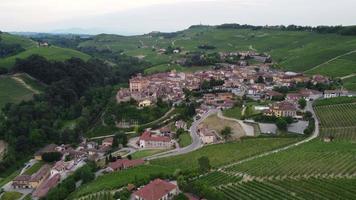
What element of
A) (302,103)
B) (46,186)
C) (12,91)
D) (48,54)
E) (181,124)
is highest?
(48,54)

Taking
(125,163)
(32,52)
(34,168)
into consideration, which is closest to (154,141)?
(125,163)

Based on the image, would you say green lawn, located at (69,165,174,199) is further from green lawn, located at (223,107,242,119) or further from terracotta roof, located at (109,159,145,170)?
green lawn, located at (223,107,242,119)

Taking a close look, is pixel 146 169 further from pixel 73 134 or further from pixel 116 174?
pixel 73 134

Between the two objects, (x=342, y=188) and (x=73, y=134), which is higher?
(x=342, y=188)

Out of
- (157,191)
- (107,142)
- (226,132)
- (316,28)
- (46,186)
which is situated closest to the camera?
(157,191)

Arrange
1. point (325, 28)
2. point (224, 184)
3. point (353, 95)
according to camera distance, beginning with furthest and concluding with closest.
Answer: point (325, 28) → point (353, 95) → point (224, 184)

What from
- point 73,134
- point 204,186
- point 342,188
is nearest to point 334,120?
point 342,188

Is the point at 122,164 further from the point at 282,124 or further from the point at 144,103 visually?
the point at 144,103
